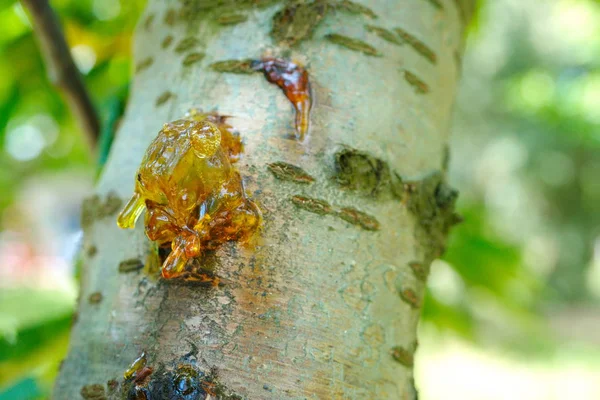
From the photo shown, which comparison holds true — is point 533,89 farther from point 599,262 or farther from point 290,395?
point 290,395

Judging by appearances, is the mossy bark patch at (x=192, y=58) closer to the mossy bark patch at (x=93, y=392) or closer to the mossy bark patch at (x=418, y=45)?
the mossy bark patch at (x=418, y=45)

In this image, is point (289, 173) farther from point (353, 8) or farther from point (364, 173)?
point (353, 8)

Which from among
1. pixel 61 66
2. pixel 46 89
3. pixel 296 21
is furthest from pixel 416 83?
pixel 46 89

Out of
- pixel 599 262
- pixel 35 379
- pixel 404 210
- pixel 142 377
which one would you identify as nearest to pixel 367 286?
pixel 404 210

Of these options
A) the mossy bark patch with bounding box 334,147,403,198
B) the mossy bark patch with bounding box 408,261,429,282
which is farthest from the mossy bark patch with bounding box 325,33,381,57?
the mossy bark patch with bounding box 408,261,429,282

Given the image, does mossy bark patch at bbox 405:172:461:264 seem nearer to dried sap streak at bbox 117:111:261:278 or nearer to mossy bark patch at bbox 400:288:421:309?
mossy bark patch at bbox 400:288:421:309

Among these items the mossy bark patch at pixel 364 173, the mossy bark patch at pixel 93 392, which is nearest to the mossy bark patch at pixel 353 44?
the mossy bark patch at pixel 364 173
